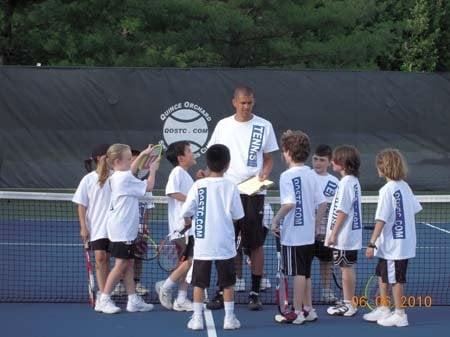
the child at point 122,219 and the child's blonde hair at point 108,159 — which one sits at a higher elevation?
the child's blonde hair at point 108,159

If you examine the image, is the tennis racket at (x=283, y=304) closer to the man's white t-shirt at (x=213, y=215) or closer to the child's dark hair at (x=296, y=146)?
the man's white t-shirt at (x=213, y=215)

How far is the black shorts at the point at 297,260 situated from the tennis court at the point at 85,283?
40 cm

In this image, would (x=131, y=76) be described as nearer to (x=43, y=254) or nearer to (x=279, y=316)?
(x=43, y=254)

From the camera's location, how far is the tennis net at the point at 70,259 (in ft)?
25.6

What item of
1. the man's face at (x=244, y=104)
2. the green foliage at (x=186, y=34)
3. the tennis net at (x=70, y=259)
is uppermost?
the green foliage at (x=186, y=34)

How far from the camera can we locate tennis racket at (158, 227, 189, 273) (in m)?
7.23

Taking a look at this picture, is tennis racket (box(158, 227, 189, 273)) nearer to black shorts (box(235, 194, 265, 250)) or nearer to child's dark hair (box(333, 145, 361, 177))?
black shorts (box(235, 194, 265, 250))

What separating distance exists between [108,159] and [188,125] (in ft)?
22.6

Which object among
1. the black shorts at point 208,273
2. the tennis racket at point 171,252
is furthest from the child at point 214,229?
the tennis racket at point 171,252

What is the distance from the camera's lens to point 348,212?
6.71 metres

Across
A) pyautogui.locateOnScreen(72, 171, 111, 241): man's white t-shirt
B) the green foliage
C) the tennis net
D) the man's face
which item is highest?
the green foliage

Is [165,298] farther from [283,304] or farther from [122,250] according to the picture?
[283,304]

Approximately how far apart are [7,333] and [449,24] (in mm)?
25683

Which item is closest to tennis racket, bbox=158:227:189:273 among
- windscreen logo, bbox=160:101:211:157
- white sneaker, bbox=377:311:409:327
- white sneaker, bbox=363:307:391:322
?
white sneaker, bbox=363:307:391:322
